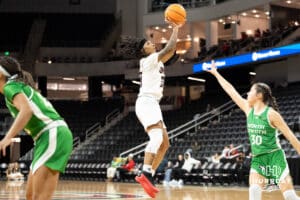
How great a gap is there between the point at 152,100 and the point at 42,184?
2.87 m

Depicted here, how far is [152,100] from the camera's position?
7.28 metres

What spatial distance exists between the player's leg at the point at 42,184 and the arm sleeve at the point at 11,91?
1.98 ft

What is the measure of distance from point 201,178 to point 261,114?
13027mm

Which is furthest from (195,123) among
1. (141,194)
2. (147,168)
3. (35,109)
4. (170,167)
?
(35,109)

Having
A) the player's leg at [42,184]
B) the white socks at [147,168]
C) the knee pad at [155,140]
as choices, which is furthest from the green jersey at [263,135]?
the player's leg at [42,184]

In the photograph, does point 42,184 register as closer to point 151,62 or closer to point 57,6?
point 151,62

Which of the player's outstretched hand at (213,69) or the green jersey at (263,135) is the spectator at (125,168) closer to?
the player's outstretched hand at (213,69)

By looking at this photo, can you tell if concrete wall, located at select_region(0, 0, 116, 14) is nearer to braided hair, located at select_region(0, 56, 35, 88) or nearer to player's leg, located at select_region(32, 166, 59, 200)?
braided hair, located at select_region(0, 56, 35, 88)

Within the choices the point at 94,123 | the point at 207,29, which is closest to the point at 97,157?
the point at 94,123

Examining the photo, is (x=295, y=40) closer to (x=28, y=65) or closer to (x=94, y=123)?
(x=94, y=123)

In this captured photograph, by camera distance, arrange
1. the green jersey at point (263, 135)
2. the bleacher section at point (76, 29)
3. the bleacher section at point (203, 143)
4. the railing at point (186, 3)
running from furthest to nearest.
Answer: the bleacher section at point (76, 29), the railing at point (186, 3), the bleacher section at point (203, 143), the green jersey at point (263, 135)

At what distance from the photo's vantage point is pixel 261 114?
608 cm

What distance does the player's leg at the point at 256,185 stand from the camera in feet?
19.5

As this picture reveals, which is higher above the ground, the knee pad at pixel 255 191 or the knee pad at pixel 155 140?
the knee pad at pixel 155 140
